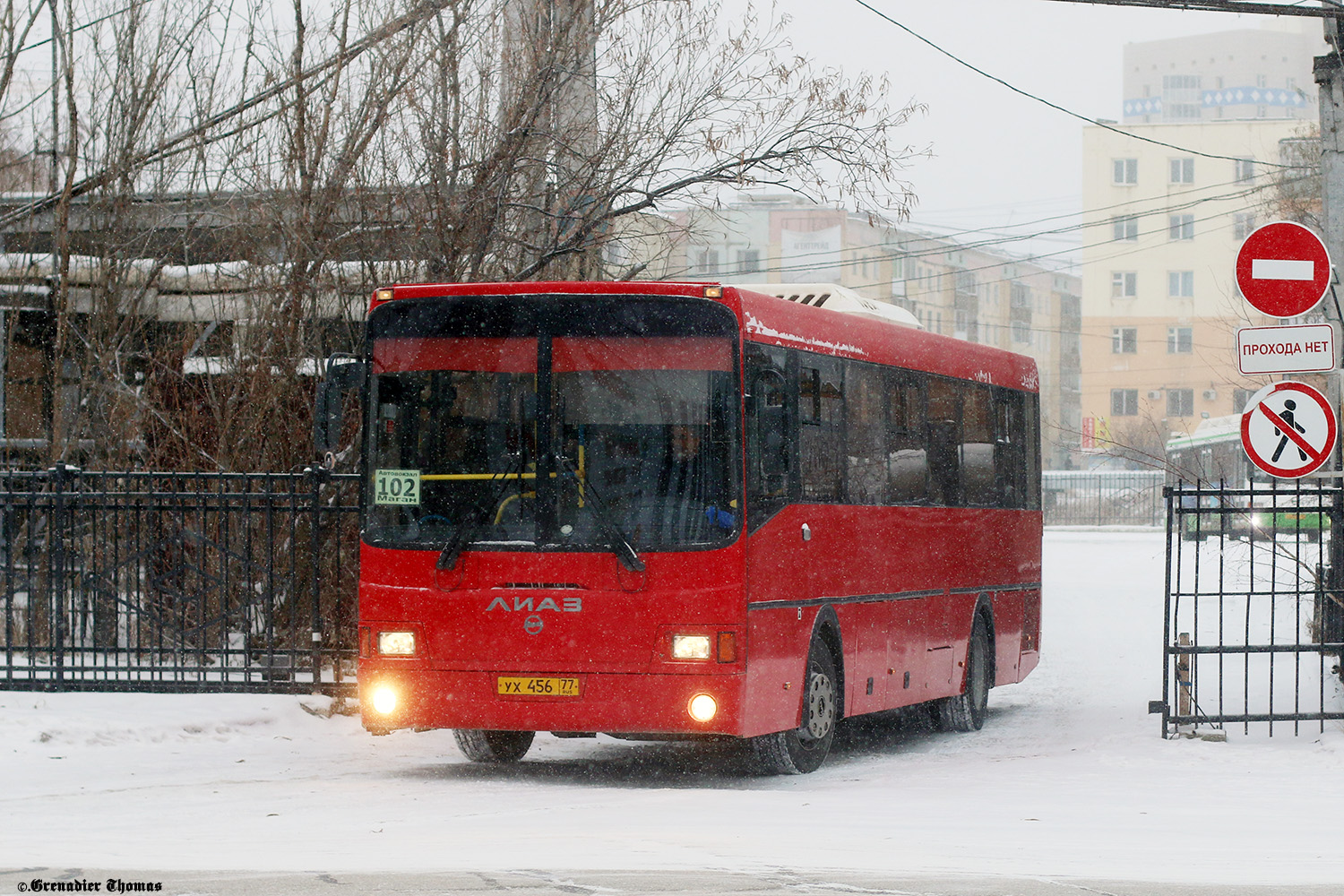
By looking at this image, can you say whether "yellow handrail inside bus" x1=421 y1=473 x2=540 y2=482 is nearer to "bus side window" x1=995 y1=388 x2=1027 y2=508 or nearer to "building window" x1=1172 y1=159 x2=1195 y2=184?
"bus side window" x1=995 y1=388 x2=1027 y2=508

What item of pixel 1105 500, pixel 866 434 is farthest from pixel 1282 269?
pixel 1105 500

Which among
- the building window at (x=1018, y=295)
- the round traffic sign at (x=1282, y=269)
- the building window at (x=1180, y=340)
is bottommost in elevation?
the round traffic sign at (x=1282, y=269)

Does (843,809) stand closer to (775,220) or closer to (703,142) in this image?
(703,142)

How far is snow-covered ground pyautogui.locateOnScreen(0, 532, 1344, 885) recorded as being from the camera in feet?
27.3

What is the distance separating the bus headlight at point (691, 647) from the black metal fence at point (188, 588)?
12.3 feet

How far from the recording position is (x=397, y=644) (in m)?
11.4

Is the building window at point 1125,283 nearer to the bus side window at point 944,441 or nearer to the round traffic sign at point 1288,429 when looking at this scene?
the bus side window at point 944,441

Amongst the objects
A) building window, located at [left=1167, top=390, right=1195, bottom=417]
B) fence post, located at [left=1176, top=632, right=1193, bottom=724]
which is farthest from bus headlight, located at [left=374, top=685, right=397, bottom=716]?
building window, located at [left=1167, top=390, right=1195, bottom=417]

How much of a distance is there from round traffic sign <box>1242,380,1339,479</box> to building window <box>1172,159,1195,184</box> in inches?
3380

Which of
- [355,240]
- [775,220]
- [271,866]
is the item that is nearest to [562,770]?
[271,866]

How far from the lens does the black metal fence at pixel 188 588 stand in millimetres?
14320

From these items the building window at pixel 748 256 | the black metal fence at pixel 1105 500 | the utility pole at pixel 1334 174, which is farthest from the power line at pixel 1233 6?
the building window at pixel 748 256

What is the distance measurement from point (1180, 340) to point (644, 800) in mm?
88511

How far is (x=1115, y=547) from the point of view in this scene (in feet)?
161
